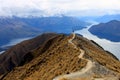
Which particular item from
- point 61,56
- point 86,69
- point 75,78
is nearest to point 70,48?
point 61,56

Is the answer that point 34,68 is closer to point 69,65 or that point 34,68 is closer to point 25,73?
point 25,73

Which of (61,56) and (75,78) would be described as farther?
Answer: (61,56)

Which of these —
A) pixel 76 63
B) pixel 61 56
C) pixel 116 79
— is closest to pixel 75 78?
pixel 116 79

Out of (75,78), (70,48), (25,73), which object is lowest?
(25,73)

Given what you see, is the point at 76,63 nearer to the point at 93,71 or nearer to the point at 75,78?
the point at 93,71

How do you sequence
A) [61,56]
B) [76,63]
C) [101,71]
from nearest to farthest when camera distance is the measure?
[101,71] → [76,63] → [61,56]

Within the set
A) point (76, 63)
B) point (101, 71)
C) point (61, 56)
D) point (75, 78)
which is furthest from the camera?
point (61, 56)

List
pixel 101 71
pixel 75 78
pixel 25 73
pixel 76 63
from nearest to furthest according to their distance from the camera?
pixel 75 78 < pixel 101 71 < pixel 76 63 < pixel 25 73

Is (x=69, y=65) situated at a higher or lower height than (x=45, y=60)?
higher

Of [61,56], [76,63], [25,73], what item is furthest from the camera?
[25,73]
